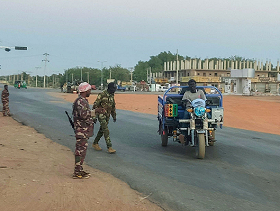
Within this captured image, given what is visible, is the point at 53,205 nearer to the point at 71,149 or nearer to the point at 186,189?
the point at 186,189

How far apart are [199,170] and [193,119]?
65.6 inches

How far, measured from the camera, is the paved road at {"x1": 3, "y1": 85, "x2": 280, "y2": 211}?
6293mm

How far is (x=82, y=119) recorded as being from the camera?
7523 mm

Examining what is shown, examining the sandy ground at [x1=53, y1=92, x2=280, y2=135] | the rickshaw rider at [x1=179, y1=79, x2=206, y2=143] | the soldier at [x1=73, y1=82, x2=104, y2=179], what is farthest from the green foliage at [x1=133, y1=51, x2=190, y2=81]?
the soldier at [x1=73, y1=82, x2=104, y2=179]

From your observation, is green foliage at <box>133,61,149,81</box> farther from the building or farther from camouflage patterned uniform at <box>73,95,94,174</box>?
camouflage patterned uniform at <box>73,95,94,174</box>

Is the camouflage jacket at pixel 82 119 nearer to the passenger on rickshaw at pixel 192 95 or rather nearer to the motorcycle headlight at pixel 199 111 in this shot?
the motorcycle headlight at pixel 199 111

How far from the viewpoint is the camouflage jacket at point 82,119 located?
748 cm

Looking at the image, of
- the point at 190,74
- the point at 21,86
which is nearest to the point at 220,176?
the point at 190,74

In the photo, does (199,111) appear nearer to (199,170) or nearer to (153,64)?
(199,170)

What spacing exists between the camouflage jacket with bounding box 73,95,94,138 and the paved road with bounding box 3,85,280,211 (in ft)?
3.51

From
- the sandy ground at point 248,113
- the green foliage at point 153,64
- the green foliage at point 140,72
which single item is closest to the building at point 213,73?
the green foliage at point 140,72

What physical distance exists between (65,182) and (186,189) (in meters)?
2.07

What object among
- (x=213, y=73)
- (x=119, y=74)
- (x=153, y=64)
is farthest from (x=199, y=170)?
(x=153, y=64)

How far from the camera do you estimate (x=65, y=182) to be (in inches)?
275
